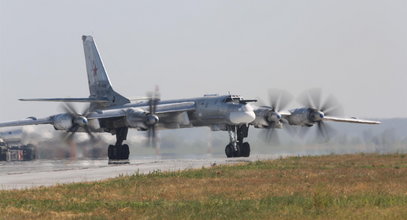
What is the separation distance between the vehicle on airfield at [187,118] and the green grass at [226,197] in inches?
722

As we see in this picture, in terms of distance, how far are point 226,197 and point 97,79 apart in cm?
3852

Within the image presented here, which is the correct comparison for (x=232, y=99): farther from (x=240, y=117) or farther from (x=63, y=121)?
(x=63, y=121)

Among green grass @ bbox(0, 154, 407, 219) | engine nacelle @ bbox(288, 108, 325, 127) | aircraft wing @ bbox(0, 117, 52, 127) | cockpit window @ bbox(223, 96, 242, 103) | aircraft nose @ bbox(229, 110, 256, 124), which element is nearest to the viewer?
green grass @ bbox(0, 154, 407, 219)

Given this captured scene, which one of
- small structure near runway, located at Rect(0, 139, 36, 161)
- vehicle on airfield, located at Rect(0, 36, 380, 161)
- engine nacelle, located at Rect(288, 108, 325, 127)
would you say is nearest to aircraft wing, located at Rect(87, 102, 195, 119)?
vehicle on airfield, located at Rect(0, 36, 380, 161)

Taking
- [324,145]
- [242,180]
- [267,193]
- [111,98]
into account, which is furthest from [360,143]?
[267,193]

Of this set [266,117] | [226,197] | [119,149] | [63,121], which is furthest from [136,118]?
[226,197]

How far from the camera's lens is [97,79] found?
57781mm

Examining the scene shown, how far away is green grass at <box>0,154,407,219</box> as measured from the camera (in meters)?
16.8

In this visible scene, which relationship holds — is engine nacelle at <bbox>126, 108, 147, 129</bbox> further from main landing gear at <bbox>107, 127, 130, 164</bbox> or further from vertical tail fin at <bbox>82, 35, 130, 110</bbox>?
vertical tail fin at <bbox>82, 35, 130, 110</bbox>

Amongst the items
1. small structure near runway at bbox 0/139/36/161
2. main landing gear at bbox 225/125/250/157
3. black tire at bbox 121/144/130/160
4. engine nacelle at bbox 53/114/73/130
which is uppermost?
engine nacelle at bbox 53/114/73/130

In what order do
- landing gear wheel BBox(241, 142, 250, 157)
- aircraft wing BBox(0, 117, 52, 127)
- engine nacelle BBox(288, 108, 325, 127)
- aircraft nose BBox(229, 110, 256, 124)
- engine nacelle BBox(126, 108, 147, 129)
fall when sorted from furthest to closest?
engine nacelle BBox(288, 108, 325, 127), landing gear wheel BBox(241, 142, 250, 157), engine nacelle BBox(126, 108, 147, 129), aircraft wing BBox(0, 117, 52, 127), aircraft nose BBox(229, 110, 256, 124)

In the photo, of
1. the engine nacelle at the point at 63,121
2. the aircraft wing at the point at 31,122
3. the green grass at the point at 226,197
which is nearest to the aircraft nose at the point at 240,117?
the engine nacelle at the point at 63,121

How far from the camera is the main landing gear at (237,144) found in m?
49.7

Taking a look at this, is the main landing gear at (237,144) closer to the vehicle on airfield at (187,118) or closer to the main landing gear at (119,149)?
the vehicle on airfield at (187,118)
